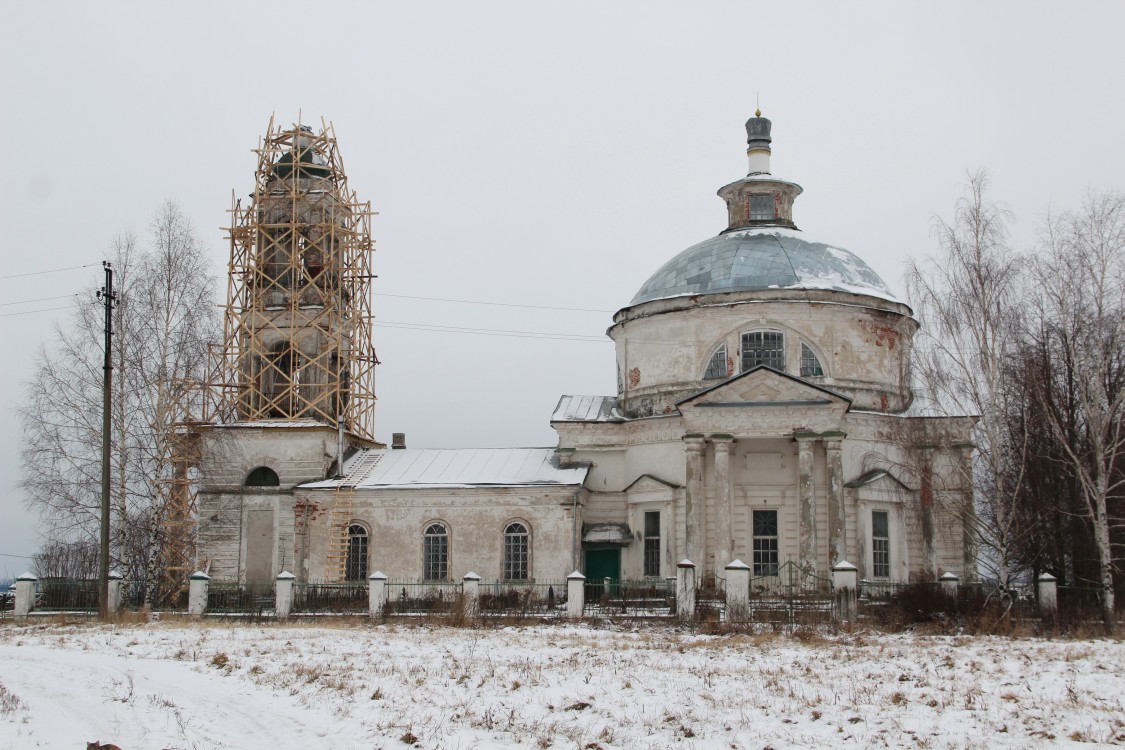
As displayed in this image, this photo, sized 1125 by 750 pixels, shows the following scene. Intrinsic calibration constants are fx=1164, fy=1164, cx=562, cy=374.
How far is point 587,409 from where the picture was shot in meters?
32.9

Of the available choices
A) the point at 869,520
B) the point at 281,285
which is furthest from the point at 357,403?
the point at 869,520

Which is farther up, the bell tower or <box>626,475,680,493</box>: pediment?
the bell tower

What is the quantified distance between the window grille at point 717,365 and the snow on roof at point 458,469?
4.27 meters

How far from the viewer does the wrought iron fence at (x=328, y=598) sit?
25.9m

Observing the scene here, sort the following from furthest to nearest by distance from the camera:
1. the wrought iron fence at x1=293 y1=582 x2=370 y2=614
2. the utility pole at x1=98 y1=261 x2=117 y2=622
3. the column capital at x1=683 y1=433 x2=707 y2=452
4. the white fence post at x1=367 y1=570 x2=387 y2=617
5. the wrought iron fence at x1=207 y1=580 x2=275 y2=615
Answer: the column capital at x1=683 y1=433 x2=707 y2=452 → the wrought iron fence at x1=293 y1=582 x2=370 y2=614 → the wrought iron fence at x1=207 y1=580 x2=275 y2=615 → the utility pole at x1=98 y1=261 x2=117 y2=622 → the white fence post at x1=367 y1=570 x2=387 y2=617

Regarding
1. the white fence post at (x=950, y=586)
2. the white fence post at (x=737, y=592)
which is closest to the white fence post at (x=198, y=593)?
the white fence post at (x=737, y=592)

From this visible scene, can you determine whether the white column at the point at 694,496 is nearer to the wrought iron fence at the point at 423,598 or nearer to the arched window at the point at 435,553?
the wrought iron fence at the point at 423,598

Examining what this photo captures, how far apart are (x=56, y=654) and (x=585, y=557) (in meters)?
16.5

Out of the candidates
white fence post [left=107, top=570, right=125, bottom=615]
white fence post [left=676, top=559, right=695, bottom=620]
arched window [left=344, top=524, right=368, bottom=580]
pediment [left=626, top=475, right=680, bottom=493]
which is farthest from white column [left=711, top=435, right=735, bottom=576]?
white fence post [left=107, top=570, right=125, bottom=615]

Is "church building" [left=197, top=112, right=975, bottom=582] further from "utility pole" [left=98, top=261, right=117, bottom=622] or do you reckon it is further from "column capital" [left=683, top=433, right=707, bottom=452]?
"utility pole" [left=98, top=261, right=117, bottom=622]

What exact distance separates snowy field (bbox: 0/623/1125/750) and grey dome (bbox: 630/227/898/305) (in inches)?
550

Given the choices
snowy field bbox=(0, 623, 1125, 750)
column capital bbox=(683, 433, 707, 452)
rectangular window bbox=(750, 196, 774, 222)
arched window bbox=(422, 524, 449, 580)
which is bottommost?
snowy field bbox=(0, 623, 1125, 750)

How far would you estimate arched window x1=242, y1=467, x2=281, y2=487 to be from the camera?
32125mm

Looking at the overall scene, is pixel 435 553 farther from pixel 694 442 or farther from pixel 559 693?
pixel 559 693
